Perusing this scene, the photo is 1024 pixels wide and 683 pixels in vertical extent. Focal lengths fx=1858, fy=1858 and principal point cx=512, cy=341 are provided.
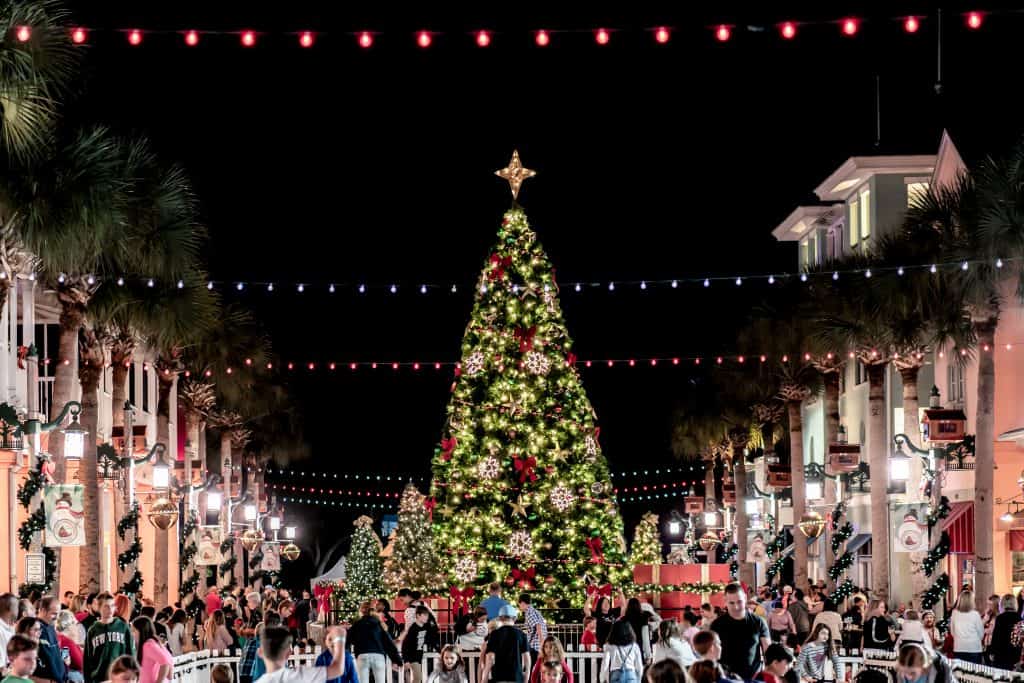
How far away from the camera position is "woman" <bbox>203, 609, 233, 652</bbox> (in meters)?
26.8

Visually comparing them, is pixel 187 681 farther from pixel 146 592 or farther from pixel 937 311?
pixel 146 592

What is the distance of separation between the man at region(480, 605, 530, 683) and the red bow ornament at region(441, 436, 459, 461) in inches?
649

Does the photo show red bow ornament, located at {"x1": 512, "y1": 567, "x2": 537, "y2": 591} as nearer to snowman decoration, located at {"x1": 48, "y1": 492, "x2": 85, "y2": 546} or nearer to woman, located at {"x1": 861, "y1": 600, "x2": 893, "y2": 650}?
woman, located at {"x1": 861, "y1": 600, "x2": 893, "y2": 650}

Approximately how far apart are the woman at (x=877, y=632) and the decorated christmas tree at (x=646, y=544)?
52045mm

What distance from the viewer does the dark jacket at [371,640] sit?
2098 centimetres

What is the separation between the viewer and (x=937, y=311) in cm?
3712

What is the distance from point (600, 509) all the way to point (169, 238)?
9.77 metres

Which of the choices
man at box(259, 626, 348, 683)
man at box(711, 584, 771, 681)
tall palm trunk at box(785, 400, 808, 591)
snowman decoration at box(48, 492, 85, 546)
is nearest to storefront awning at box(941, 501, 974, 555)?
tall palm trunk at box(785, 400, 808, 591)

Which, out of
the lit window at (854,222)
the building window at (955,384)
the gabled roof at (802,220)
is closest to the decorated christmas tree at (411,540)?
the gabled roof at (802,220)

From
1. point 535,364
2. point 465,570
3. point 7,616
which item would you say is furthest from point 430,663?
point 7,616

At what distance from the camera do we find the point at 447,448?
120 feet

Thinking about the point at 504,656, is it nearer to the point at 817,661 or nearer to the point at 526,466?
the point at 817,661

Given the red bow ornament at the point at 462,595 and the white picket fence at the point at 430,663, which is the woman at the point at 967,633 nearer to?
the white picket fence at the point at 430,663

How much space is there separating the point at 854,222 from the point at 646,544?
936 inches
